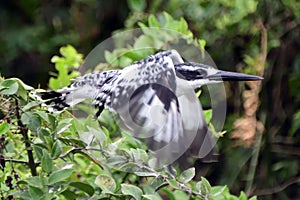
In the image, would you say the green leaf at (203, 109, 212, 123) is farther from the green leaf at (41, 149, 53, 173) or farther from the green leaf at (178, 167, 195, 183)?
the green leaf at (41, 149, 53, 173)

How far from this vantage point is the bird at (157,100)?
163 centimetres

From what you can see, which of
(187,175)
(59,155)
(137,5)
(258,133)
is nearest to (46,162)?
(59,155)

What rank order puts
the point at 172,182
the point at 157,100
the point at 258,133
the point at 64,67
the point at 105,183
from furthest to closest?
the point at 258,133
the point at 64,67
the point at 157,100
the point at 105,183
the point at 172,182

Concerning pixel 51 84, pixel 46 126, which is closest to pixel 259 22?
pixel 51 84

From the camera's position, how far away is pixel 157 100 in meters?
1.67

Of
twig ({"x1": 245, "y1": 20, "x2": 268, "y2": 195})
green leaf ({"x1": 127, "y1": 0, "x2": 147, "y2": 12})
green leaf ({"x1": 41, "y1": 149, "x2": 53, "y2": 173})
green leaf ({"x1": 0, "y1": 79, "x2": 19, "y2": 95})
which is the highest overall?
green leaf ({"x1": 127, "y1": 0, "x2": 147, "y2": 12})

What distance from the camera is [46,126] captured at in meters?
1.53

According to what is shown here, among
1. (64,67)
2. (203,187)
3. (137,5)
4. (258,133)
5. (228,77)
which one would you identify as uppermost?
(137,5)

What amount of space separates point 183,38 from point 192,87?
384 mm

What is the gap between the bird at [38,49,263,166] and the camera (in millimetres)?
1635

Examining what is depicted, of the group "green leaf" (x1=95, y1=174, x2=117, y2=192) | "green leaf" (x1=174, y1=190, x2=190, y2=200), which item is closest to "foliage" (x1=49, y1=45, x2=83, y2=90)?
"green leaf" (x1=174, y1=190, x2=190, y2=200)

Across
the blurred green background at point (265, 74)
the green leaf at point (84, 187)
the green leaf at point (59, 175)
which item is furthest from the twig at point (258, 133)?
the green leaf at point (59, 175)

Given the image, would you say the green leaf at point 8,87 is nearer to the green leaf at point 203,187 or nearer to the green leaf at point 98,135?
the green leaf at point 98,135

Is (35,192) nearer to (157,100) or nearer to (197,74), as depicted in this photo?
(157,100)
